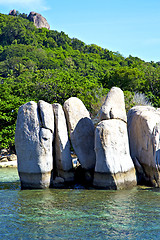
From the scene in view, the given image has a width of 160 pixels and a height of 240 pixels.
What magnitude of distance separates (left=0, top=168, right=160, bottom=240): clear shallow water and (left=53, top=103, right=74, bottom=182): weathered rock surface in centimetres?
93

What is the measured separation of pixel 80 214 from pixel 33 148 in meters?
4.09

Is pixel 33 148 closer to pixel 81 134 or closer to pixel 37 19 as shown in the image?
pixel 81 134

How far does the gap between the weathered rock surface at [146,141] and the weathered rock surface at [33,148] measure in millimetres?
3543

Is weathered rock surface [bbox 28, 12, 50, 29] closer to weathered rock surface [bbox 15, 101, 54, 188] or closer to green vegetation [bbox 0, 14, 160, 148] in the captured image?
green vegetation [bbox 0, 14, 160, 148]

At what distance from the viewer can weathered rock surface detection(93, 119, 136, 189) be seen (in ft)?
39.4

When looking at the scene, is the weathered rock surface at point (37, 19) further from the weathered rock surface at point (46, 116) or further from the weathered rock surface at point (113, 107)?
the weathered rock surface at point (46, 116)

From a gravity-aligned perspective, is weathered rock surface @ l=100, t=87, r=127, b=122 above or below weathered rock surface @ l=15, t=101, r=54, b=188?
above

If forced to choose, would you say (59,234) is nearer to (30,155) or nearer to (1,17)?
(30,155)

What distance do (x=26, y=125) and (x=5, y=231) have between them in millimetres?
5308

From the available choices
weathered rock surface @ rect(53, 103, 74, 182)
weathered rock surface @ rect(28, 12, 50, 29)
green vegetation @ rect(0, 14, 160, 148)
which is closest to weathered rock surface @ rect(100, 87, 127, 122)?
weathered rock surface @ rect(53, 103, 74, 182)

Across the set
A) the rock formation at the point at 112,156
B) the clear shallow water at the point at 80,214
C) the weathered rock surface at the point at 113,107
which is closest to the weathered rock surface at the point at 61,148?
the clear shallow water at the point at 80,214

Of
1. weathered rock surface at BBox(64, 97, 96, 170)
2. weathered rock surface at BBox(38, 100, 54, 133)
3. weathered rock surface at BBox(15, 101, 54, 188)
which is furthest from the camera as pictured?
weathered rock surface at BBox(64, 97, 96, 170)

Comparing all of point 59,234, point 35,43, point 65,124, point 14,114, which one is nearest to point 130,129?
point 65,124

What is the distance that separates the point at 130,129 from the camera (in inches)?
543
